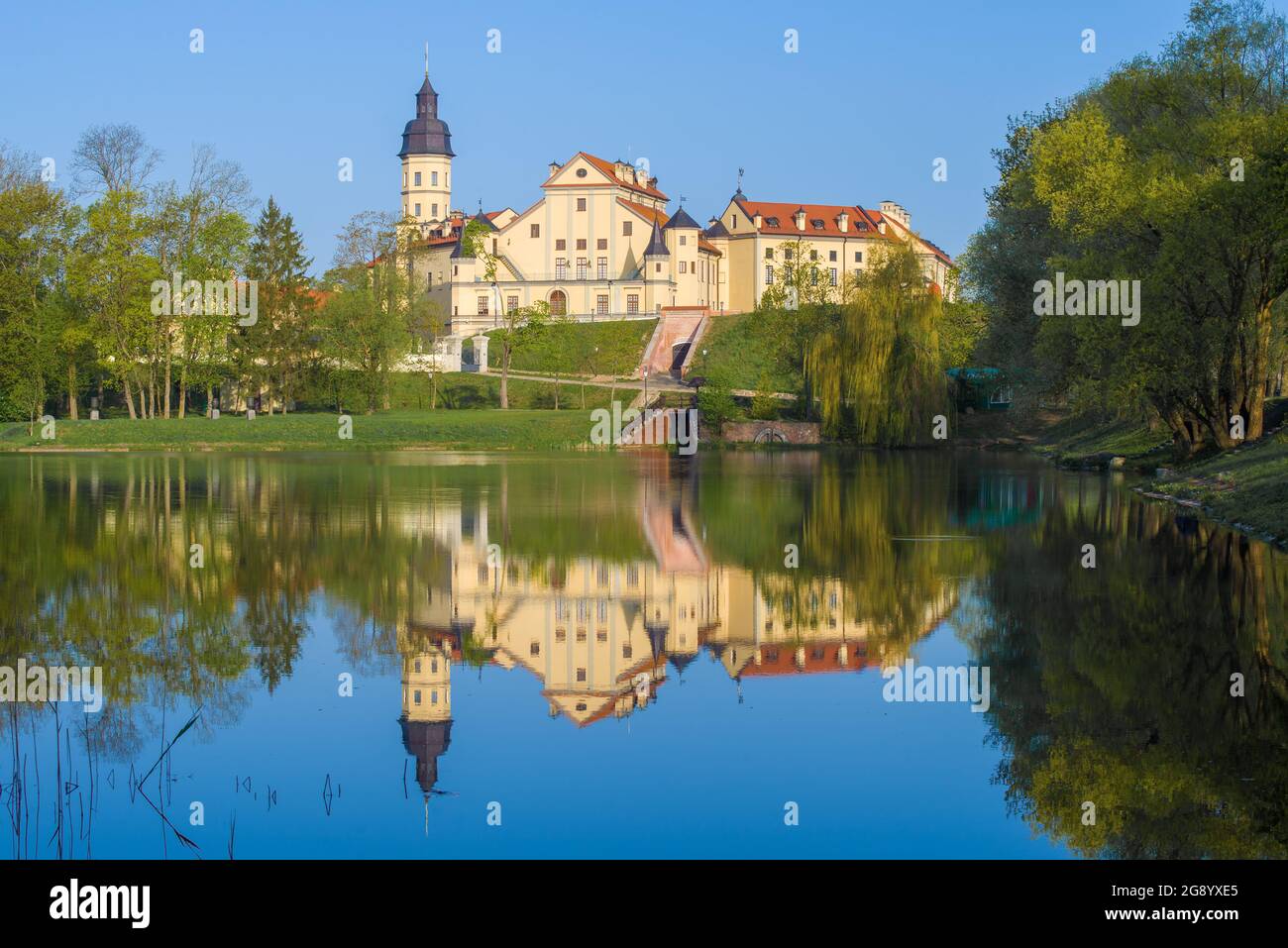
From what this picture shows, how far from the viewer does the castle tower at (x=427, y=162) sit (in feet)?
447

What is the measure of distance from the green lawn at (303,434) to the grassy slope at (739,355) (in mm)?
18308

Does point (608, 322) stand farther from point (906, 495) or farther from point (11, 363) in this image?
point (906, 495)

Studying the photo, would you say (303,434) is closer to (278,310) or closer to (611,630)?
(278,310)

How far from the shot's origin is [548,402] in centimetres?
8644

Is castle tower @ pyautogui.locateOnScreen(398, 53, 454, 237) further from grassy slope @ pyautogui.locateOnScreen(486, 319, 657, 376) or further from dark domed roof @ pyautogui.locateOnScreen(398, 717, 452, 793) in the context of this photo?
dark domed roof @ pyautogui.locateOnScreen(398, 717, 452, 793)

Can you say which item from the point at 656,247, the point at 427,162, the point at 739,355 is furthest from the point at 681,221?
the point at 427,162

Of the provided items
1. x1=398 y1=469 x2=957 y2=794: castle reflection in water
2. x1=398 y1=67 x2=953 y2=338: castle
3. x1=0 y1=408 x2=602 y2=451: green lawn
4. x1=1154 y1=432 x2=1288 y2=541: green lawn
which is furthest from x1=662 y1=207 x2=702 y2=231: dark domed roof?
x1=398 y1=469 x2=957 y2=794: castle reflection in water

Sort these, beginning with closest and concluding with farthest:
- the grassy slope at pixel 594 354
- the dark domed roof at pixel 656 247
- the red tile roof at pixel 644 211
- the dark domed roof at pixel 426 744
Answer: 1. the dark domed roof at pixel 426 744
2. the grassy slope at pixel 594 354
3. the dark domed roof at pixel 656 247
4. the red tile roof at pixel 644 211

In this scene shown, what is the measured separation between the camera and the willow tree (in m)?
64.7

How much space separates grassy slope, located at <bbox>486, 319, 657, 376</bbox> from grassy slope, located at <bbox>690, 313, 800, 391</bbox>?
4674 millimetres

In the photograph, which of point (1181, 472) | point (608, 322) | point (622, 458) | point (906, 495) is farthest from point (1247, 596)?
point (608, 322)

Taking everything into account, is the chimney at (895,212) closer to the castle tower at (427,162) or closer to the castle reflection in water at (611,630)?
the castle tower at (427,162)

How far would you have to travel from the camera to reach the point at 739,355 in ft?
310

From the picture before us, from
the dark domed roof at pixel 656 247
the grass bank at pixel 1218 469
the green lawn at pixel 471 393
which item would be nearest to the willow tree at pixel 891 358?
the grass bank at pixel 1218 469
